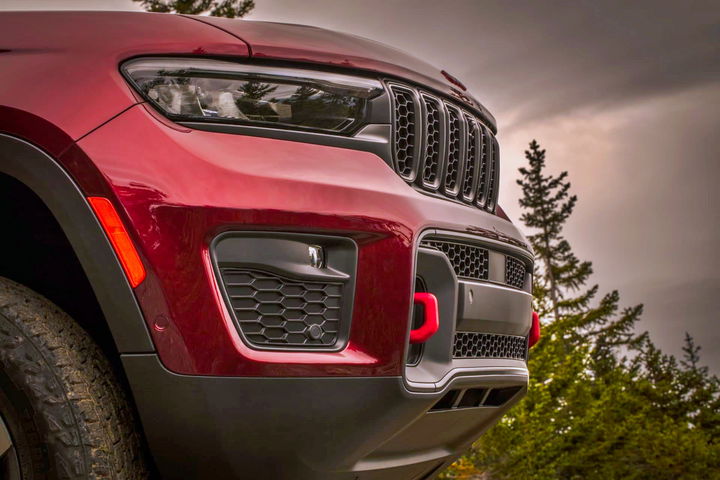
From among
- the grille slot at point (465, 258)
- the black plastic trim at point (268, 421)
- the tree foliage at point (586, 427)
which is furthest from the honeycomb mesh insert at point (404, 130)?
the tree foliage at point (586, 427)

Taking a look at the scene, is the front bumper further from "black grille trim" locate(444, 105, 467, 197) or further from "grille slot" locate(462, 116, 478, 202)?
"grille slot" locate(462, 116, 478, 202)

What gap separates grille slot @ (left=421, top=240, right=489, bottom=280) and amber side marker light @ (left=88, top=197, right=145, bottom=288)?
2.65ft

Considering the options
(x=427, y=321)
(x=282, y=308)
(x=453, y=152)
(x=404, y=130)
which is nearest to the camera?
(x=282, y=308)

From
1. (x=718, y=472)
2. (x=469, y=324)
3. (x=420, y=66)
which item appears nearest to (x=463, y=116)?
(x=420, y=66)

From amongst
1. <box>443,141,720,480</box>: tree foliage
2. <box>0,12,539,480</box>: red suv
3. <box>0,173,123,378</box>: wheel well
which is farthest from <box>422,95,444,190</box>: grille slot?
<box>443,141,720,480</box>: tree foliage

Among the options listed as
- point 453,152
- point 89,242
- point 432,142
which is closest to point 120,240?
point 89,242

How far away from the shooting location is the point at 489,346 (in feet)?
9.78

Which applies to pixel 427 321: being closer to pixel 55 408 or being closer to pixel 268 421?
pixel 268 421

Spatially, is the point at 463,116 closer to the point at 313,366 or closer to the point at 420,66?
the point at 420,66

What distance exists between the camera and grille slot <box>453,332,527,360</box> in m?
2.78

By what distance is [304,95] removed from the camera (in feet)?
7.95

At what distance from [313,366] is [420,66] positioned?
1.13 meters

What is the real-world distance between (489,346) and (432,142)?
73 cm

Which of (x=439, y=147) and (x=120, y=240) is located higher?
(x=439, y=147)
